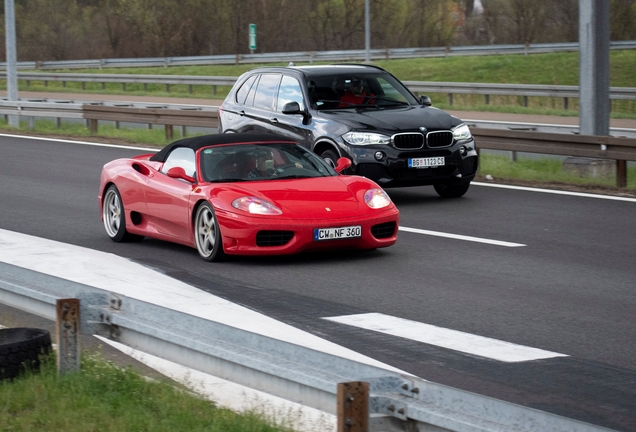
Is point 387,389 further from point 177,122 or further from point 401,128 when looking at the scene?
point 177,122

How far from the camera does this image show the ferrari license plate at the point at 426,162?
1428 cm

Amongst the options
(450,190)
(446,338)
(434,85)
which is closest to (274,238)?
(446,338)

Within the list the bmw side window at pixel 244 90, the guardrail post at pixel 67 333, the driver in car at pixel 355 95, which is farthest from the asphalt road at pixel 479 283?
the bmw side window at pixel 244 90

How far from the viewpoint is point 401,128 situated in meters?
14.3

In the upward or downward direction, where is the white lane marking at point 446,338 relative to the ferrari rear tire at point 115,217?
downward

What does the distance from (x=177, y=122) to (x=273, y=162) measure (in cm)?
1481

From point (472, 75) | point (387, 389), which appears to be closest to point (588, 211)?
point (387, 389)

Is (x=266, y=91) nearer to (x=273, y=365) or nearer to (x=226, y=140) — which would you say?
(x=226, y=140)

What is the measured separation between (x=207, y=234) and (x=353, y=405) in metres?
6.73

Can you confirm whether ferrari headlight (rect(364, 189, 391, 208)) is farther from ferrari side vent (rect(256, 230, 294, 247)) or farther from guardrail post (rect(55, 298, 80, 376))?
guardrail post (rect(55, 298, 80, 376))

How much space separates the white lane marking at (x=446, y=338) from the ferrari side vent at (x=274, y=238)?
86.7 inches

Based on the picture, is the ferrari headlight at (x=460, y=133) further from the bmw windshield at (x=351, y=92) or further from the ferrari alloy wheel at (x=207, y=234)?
the ferrari alloy wheel at (x=207, y=234)

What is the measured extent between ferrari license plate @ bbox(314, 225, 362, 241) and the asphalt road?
30 centimetres

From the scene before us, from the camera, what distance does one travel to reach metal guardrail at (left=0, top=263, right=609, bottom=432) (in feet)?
12.5
